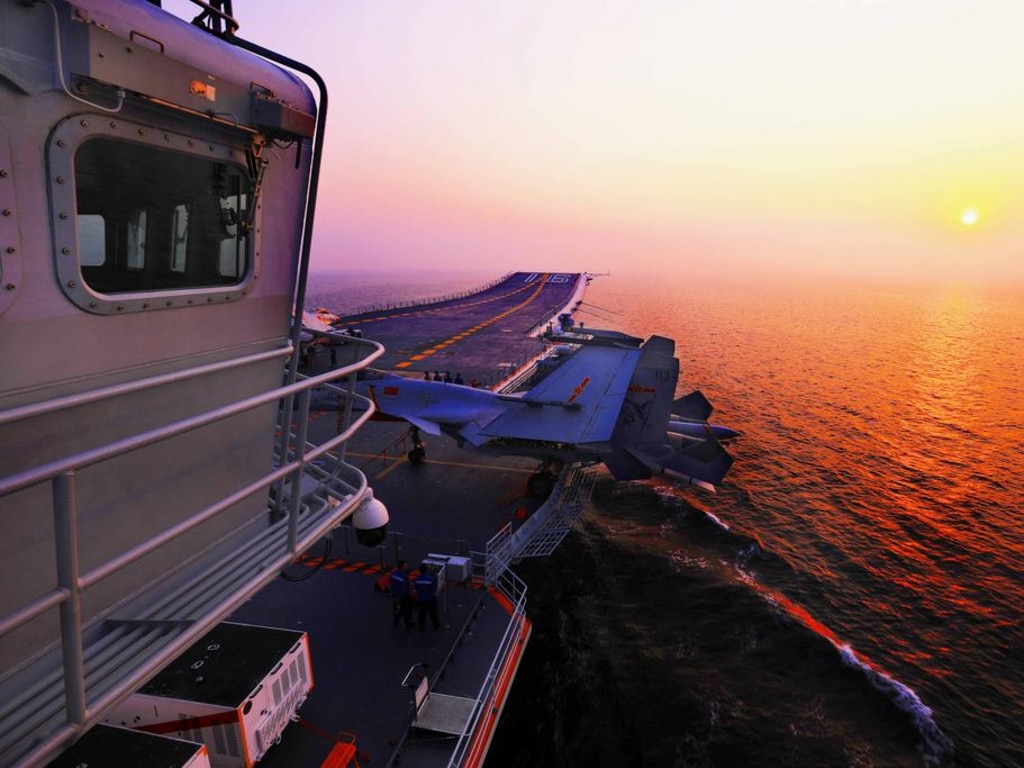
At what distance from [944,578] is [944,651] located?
5378 mm

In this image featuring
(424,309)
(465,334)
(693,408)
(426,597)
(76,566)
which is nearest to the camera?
(76,566)

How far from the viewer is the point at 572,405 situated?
2161 cm

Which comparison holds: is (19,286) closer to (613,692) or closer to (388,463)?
(613,692)

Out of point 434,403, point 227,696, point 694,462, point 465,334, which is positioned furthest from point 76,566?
point 465,334

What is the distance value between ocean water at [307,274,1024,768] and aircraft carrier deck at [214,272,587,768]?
3.05 m

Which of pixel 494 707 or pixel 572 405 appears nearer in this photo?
pixel 494 707

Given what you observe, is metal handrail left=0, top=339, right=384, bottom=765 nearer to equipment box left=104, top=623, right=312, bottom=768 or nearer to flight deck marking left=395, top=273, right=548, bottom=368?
equipment box left=104, top=623, right=312, bottom=768

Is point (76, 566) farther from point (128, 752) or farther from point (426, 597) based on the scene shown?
point (426, 597)

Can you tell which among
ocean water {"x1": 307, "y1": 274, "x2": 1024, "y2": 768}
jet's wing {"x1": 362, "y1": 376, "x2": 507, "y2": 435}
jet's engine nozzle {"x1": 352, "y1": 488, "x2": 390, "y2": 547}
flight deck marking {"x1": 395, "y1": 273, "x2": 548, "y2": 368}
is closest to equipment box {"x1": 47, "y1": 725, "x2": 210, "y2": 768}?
jet's engine nozzle {"x1": 352, "y1": 488, "x2": 390, "y2": 547}

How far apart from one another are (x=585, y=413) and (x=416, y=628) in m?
11.0

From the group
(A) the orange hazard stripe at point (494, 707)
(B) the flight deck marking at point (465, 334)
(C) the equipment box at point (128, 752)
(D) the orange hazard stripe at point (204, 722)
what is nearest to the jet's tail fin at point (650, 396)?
(A) the orange hazard stripe at point (494, 707)

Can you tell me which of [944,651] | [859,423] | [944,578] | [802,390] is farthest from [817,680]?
[802,390]

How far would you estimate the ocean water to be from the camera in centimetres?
1442

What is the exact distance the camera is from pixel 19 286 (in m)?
3.53
